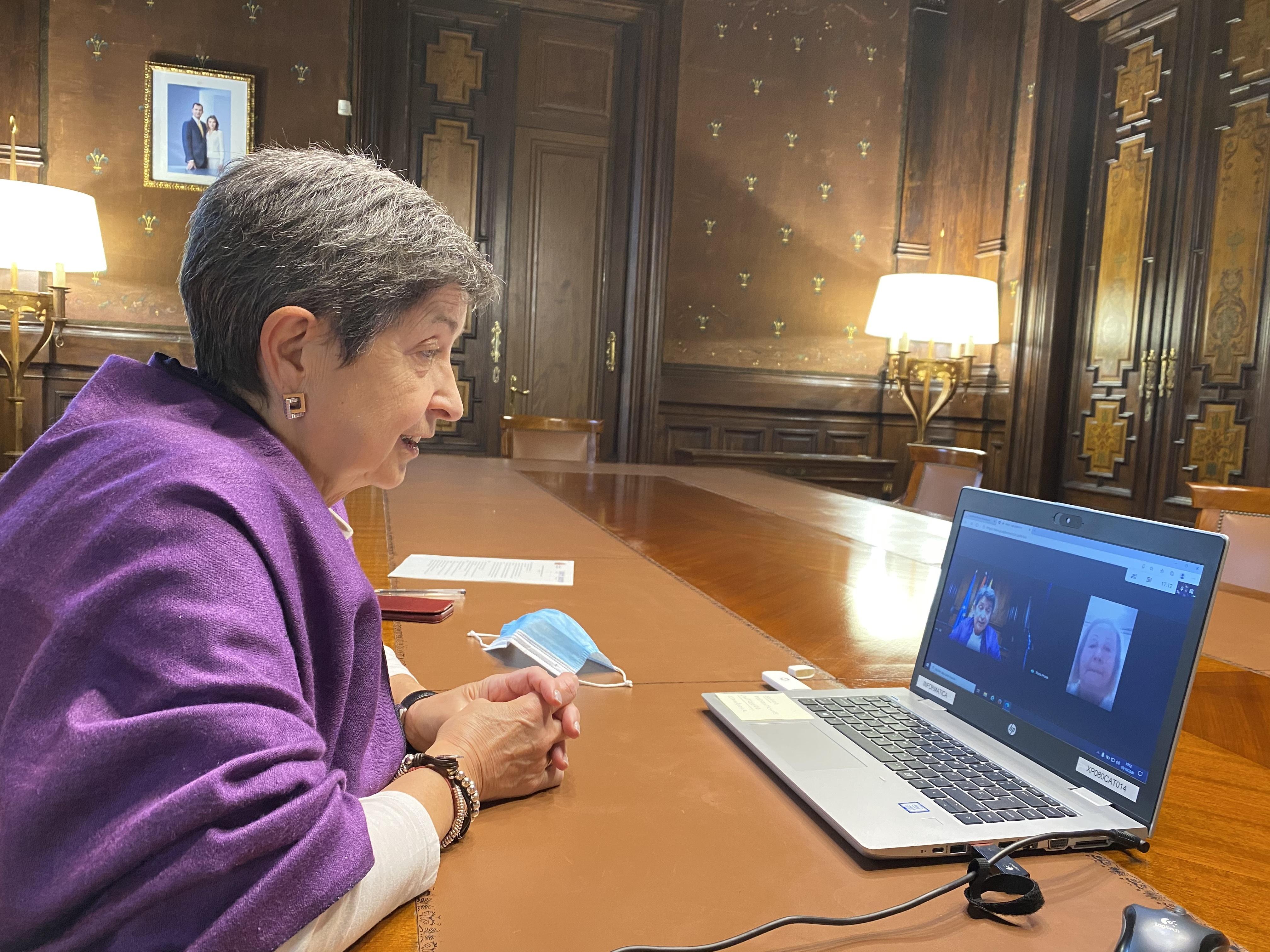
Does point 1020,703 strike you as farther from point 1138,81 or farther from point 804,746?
point 1138,81

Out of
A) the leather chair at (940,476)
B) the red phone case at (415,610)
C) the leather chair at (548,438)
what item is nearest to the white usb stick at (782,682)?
the red phone case at (415,610)

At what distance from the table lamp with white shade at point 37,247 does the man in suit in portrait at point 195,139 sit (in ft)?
2.03

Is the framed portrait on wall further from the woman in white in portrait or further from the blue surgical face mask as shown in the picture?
the blue surgical face mask

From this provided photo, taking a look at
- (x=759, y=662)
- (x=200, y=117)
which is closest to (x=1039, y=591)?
(x=759, y=662)

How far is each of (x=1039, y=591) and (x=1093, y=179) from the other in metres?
4.66

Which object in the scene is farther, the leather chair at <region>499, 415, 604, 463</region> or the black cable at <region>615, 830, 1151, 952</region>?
the leather chair at <region>499, 415, 604, 463</region>

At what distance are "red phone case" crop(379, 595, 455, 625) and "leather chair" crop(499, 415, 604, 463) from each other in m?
2.83

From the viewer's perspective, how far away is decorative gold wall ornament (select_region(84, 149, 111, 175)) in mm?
4602

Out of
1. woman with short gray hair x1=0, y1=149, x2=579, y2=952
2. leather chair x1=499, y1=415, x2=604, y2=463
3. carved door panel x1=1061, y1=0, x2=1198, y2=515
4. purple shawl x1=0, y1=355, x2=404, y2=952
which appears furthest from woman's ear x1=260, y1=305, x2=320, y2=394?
carved door panel x1=1061, y1=0, x2=1198, y2=515

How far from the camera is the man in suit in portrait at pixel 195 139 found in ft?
15.3

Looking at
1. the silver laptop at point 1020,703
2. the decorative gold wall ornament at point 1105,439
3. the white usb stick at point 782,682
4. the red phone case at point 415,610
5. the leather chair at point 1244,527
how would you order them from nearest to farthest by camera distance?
the silver laptop at point 1020,703, the white usb stick at point 782,682, the red phone case at point 415,610, the leather chair at point 1244,527, the decorative gold wall ornament at point 1105,439

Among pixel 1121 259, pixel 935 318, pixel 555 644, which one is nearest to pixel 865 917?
pixel 555 644

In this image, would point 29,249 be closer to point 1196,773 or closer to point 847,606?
point 847,606

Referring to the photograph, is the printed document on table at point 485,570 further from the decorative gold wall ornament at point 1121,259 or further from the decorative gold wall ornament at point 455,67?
the decorative gold wall ornament at point 455,67
